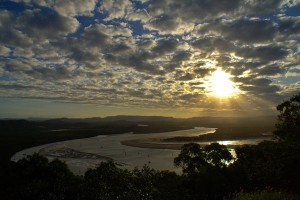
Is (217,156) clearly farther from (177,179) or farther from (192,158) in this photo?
(177,179)

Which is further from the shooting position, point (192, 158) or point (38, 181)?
point (192, 158)

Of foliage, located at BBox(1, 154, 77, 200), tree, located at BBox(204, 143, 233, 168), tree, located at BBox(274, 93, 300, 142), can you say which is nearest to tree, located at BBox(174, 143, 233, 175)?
tree, located at BBox(204, 143, 233, 168)

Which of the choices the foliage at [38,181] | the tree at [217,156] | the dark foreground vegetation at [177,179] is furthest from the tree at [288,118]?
the foliage at [38,181]

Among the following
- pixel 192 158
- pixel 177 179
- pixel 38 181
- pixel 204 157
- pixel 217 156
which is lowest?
pixel 177 179

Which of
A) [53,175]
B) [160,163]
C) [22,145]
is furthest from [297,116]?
[22,145]

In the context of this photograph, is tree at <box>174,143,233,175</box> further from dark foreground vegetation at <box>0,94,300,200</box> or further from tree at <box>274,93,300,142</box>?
tree at <box>274,93,300,142</box>

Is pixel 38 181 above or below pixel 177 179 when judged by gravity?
above

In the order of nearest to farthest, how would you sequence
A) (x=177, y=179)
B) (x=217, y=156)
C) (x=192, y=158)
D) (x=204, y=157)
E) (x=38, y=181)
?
(x=38, y=181)
(x=177, y=179)
(x=217, y=156)
(x=204, y=157)
(x=192, y=158)

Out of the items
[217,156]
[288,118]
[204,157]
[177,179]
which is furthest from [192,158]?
[288,118]

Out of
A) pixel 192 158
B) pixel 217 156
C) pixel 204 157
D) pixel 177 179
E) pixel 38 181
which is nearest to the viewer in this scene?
pixel 38 181

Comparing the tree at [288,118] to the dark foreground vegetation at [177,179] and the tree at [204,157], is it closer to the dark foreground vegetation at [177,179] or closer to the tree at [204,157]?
the dark foreground vegetation at [177,179]
